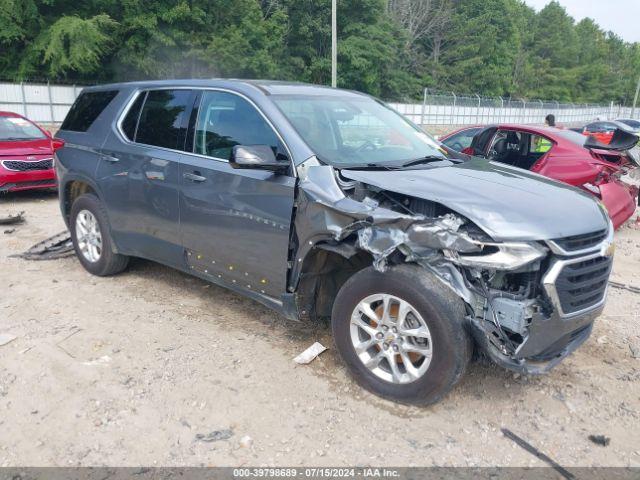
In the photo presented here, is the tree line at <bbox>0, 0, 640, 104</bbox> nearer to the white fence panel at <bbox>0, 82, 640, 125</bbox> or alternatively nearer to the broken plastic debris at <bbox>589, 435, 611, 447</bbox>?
the white fence panel at <bbox>0, 82, 640, 125</bbox>

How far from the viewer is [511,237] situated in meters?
2.81

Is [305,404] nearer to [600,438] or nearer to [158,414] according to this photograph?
[158,414]

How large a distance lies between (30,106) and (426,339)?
27197 mm

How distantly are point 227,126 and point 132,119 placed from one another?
4.30 feet

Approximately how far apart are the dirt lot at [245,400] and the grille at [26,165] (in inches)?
207

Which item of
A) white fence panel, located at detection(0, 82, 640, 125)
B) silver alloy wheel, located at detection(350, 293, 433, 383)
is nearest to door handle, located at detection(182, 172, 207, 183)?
silver alloy wheel, located at detection(350, 293, 433, 383)

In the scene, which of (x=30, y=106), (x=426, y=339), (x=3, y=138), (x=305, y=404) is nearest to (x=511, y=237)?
(x=426, y=339)

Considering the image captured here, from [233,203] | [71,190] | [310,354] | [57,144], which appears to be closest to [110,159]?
[71,190]

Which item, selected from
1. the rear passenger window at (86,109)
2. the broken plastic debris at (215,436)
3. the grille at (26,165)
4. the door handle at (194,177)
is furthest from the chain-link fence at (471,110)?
the broken plastic debris at (215,436)

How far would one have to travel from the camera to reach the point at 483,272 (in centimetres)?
299

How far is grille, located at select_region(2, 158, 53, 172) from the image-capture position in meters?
9.01

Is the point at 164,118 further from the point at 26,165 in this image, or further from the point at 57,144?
the point at 26,165

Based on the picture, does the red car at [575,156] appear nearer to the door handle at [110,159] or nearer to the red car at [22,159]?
the door handle at [110,159]

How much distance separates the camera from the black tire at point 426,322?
9.52 ft
